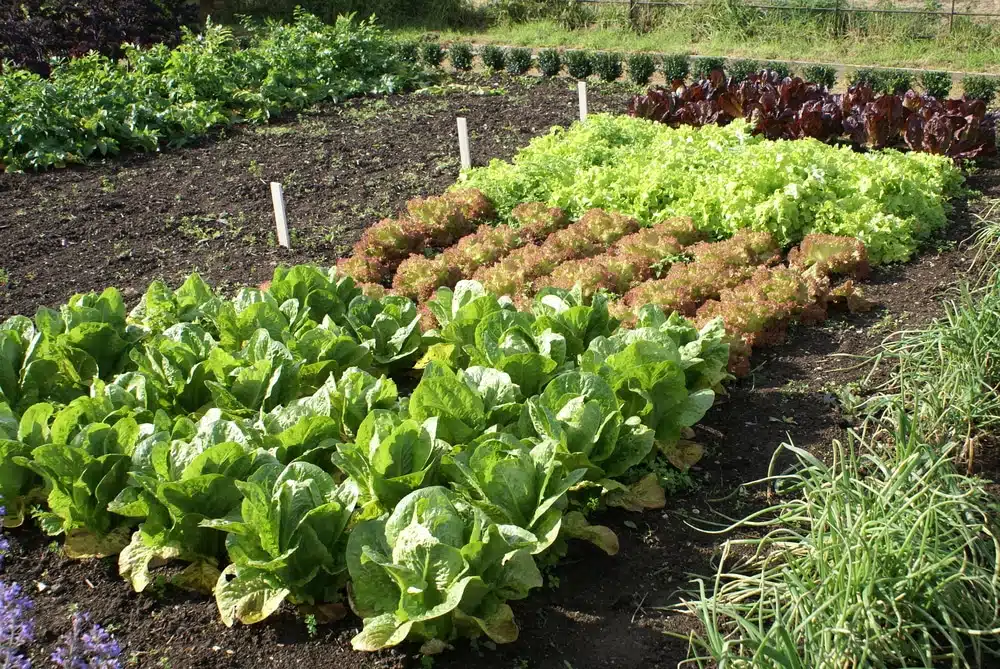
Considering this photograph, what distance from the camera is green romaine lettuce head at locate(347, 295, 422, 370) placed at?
548cm

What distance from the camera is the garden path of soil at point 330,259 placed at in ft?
12.4

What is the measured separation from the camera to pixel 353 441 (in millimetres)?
4648

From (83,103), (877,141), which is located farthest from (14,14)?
(877,141)

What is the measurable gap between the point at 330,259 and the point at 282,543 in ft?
13.9

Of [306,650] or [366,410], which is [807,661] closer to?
[306,650]

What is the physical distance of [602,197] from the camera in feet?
25.2

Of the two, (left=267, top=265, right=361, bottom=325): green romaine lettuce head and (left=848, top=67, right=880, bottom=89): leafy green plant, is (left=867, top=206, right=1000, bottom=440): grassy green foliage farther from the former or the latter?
(left=848, top=67, right=880, bottom=89): leafy green plant

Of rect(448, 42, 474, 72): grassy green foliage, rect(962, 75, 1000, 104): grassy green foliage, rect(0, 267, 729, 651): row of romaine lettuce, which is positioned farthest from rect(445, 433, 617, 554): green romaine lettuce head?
rect(448, 42, 474, 72): grassy green foliage

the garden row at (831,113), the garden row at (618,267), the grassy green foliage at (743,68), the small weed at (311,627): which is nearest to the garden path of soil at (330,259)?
the small weed at (311,627)

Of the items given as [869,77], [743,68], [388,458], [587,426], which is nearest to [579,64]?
[743,68]

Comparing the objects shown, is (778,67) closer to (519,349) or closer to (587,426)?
(519,349)

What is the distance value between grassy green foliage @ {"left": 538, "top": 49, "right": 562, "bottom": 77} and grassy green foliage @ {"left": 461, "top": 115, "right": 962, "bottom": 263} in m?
5.15

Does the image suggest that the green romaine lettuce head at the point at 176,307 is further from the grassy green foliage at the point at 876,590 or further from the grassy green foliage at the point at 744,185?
the grassy green foliage at the point at 876,590

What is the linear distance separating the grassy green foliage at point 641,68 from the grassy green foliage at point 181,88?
2.97 meters
